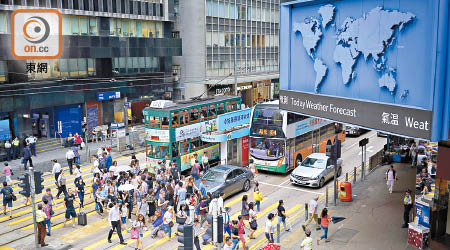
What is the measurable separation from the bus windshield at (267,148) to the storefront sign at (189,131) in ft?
9.60

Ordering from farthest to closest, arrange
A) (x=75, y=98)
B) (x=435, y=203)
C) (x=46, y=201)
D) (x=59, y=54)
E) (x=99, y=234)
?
(x=75, y=98) < (x=59, y=54) < (x=99, y=234) < (x=46, y=201) < (x=435, y=203)

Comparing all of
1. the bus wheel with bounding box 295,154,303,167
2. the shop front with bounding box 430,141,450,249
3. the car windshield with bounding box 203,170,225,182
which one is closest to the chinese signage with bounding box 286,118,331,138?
the bus wheel with bounding box 295,154,303,167

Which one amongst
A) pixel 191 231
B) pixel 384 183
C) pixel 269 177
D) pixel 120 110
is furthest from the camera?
pixel 120 110

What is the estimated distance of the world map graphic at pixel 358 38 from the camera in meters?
12.1

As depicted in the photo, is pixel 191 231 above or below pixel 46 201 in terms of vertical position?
above

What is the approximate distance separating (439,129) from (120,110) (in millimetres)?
35164

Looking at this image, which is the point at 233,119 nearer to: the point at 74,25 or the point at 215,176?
the point at 215,176

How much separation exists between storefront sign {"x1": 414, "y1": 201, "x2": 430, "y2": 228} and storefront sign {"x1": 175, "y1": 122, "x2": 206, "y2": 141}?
12548mm

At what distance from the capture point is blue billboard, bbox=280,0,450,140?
35.8 ft

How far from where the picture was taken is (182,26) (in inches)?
1909

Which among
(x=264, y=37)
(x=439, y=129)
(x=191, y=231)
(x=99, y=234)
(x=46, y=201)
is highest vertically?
(x=264, y=37)

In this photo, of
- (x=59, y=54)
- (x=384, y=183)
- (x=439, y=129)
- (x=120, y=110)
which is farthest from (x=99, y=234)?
(x=120, y=110)

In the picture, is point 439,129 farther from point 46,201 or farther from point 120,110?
point 120,110

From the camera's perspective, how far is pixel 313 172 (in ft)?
78.6
